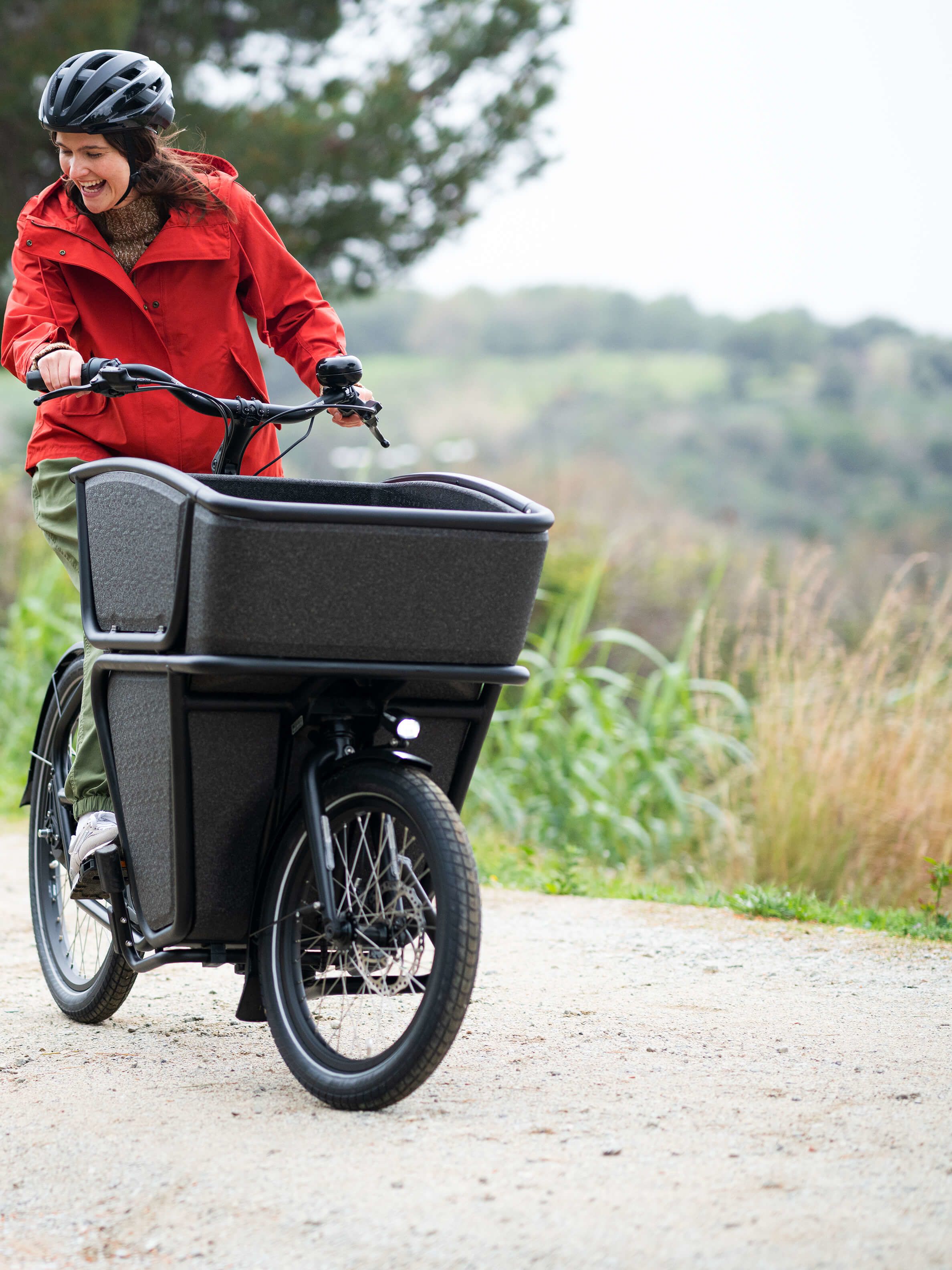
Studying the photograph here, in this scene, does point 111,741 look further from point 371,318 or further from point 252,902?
point 371,318

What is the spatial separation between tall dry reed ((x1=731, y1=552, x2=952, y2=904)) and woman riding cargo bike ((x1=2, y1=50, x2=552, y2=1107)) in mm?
2653

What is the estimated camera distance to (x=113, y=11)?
8.26 metres

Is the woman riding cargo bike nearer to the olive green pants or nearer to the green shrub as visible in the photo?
the olive green pants

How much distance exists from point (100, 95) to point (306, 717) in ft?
4.56

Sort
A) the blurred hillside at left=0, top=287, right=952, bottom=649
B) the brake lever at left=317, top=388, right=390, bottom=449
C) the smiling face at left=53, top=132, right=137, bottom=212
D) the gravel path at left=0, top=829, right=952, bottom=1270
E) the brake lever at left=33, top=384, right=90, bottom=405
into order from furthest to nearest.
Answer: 1. the blurred hillside at left=0, top=287, right=952, bottom=649
2. the smiling face at left=53, top=132, right=137, bottom=212
3. the brake lever at left=317, top=388, right=390, bottom=449
4. the brake lever at left=33, top=384, right=90, bottom=405
5. the gravel path at left=0, top=829, right=952, bottom=1270

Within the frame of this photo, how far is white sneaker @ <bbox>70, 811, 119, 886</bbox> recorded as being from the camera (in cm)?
314

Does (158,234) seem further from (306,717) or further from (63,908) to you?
(63,908)

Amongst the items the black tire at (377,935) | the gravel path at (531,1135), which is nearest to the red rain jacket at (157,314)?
the black tire at (377,935)

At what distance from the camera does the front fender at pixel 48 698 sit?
3537 millimetres

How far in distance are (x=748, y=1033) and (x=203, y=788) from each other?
1.33 meters

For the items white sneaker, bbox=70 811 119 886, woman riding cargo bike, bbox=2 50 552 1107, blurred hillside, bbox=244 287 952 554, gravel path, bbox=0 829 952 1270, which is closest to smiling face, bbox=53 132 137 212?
woman riding cargo bike, bbox=2 50 552 1107

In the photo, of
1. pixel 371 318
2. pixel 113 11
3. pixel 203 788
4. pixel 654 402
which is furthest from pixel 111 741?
pixel 371 318

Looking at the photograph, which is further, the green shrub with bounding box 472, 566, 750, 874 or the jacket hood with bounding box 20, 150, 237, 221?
the green shrub with bounding box 472, 566, 750, 874

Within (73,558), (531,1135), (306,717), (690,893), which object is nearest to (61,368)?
(73,558)
